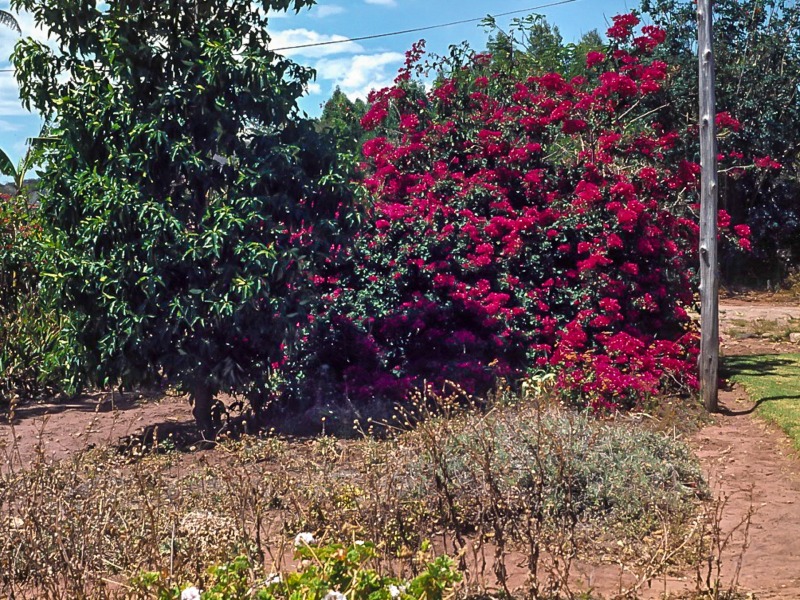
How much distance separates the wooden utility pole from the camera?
8.55 meters

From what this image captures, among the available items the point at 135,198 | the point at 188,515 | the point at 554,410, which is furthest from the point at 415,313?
the point at 188,515

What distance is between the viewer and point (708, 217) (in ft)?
28.2

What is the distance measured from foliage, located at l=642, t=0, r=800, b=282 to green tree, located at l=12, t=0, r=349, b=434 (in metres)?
12.1

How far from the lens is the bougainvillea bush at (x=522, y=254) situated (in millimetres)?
8523

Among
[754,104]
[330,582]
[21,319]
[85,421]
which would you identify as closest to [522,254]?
[85,421]

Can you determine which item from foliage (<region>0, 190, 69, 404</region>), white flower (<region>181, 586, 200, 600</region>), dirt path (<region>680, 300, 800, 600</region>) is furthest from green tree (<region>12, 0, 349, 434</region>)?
white flower (<region>181, 586, 200, 600</region>)

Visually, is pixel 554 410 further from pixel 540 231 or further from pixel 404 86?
pixel 404 86

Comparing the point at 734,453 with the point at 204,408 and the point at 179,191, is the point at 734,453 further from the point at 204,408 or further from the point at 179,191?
the point at 179,191

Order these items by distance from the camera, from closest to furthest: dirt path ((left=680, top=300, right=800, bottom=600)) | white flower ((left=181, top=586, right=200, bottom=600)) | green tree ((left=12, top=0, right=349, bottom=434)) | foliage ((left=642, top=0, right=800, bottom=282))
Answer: white flower ((left=181, top=586, right=200, bottom=600))
dirt path ((left=680, top=300, right=800, bottom=600))
green tree ((left=12, top=0, right=349, bottom=434))
foliage ((left=642, top=0, right=800, bottom=282))

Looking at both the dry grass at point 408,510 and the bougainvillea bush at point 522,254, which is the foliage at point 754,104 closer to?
the bougainvillea bush at point 522,254

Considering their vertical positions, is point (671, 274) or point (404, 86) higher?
point (404, 86)

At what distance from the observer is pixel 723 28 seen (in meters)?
19.2

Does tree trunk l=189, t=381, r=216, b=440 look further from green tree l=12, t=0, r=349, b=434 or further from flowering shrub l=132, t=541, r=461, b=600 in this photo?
flowering shrub l=132, t=541, r=461, b=600

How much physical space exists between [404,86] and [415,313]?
366 centimetres
